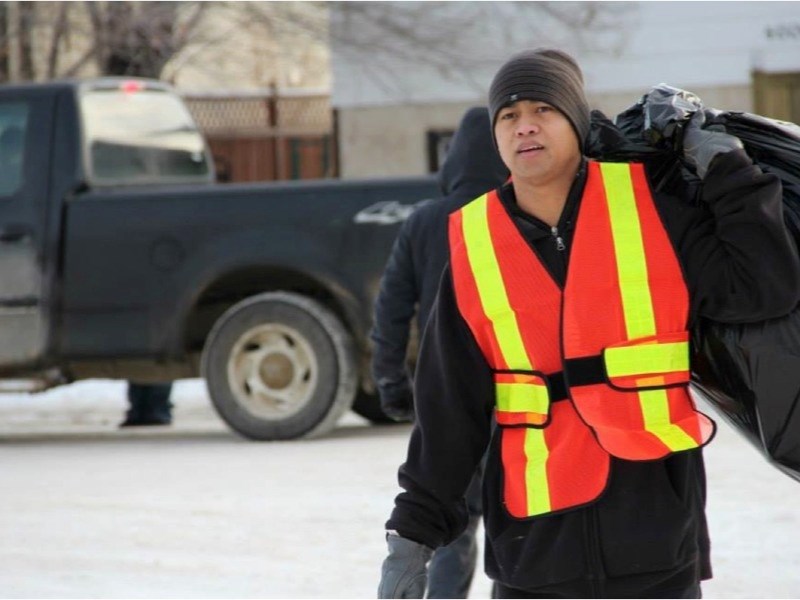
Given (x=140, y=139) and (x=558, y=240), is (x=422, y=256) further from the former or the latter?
(x=140, y=139)

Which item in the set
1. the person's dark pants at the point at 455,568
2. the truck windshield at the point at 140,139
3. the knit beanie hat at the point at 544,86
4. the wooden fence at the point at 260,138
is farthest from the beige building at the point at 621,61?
the knit beanie hat at the point at 544,86

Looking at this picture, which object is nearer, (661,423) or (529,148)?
(661,423)

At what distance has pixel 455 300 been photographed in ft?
11.8

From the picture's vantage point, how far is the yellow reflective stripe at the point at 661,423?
3.38m

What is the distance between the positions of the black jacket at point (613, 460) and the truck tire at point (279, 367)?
6.40 m

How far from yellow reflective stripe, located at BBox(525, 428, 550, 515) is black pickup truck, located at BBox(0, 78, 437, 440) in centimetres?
654

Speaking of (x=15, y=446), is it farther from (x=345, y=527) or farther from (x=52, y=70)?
(x=52, y=70)

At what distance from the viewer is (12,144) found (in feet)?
35.3

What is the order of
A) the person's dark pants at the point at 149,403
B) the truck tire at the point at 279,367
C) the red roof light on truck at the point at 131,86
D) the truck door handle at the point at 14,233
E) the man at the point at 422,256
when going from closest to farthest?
the man at the point at 422,256 < the truck tire at the point at 279,367 < the truck door handle at the point at 14,233 < the red roof light on truck at the point at 131,86 < the person's dark pants at the point at 149,403

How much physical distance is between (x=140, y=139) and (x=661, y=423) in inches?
330

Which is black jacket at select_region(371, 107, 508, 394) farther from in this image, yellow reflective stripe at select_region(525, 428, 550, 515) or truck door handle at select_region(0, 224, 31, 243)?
truck door handle at select_region(0, 224, 31, 243)

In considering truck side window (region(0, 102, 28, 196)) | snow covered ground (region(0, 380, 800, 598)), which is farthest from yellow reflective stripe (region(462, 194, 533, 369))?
truck side window (region(0, 102, 28, 196))

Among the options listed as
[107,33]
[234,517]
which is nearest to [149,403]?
[234,517]

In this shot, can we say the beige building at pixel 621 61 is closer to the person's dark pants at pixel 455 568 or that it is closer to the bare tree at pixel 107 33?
the bare tree at pixel 107 33
